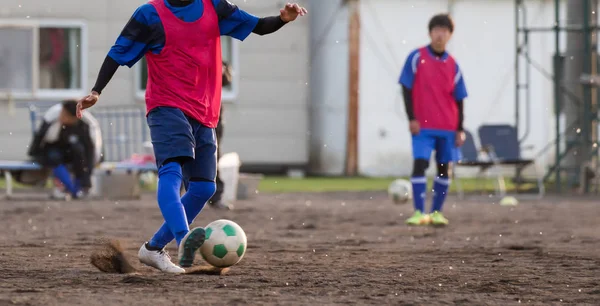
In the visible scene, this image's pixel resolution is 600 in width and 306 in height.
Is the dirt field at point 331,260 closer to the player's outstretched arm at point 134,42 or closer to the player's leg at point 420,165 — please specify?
the player's leg at point 420,165

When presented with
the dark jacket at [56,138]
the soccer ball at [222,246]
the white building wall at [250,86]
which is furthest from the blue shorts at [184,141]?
the white building wall at [250,86]

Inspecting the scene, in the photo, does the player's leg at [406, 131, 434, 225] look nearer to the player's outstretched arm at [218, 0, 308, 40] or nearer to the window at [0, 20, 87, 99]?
the player's outstretched arm at [218, 0, 308, 40]

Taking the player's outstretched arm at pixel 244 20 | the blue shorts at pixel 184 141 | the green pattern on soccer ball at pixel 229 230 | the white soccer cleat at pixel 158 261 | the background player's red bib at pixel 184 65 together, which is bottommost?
the white soccer cleat at pixel 158 261

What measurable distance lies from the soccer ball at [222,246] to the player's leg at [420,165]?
525 centimetres

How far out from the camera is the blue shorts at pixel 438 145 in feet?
40.2

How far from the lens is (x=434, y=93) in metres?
12.2

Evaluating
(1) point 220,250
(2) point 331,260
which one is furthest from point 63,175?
(1) point 220,250

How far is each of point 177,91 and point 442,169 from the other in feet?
17.8

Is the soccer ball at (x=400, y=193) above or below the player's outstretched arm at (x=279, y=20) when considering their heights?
below

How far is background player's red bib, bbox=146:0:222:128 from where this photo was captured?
7.43m

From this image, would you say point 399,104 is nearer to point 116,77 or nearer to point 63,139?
point 116,77

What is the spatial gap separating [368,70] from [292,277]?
62.5 feet

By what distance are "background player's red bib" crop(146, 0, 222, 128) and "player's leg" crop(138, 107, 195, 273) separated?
0.09 m

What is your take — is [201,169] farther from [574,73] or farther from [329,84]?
[329,84]
